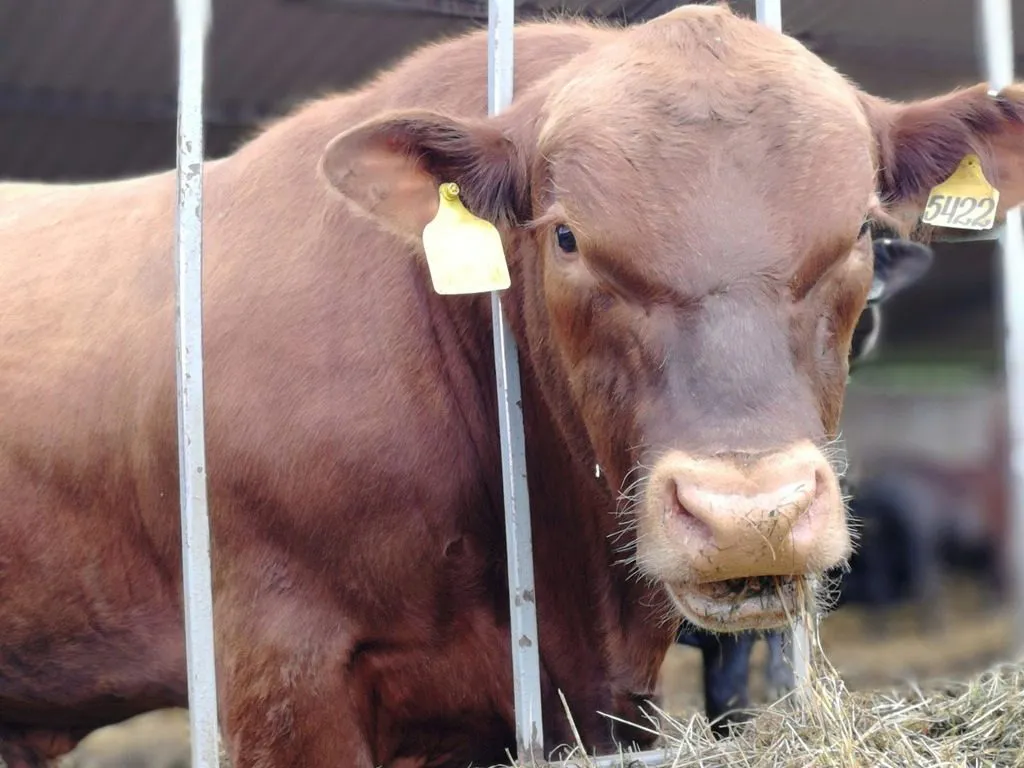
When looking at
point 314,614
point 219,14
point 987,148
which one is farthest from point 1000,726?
point 219,14

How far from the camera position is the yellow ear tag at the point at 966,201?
275 cm

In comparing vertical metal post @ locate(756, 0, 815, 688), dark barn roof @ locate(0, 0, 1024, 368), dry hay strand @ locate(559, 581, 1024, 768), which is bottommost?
dry hay strand @ locate(559, 581, 1024, 768)

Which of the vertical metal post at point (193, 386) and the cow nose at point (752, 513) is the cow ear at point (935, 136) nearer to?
the cow nose at point (752, 513)

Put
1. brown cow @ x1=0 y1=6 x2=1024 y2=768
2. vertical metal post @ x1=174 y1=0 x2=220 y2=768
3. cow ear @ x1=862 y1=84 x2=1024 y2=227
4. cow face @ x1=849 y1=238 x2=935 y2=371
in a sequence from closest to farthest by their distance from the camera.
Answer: brown cow @ x1=0 y1=6 x2=1024 y2=768 → vertical metal post @ x1=174 y1=0 x2=220 y2=768 → cow ear @ x1=862 y1=84 x2=1024 y2=227 → cow face @ x1=849 y1=238 x2=935 y2=371

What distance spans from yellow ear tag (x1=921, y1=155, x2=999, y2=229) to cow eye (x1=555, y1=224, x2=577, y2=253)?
0.95 meters

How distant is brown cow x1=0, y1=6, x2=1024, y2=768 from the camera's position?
216 cm

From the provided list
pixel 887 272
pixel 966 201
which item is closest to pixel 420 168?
pixel 966 201

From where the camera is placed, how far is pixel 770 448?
197cm

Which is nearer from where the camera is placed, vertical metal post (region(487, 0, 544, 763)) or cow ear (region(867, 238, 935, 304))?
vertical metal post (region(487, 0, 544, 763))

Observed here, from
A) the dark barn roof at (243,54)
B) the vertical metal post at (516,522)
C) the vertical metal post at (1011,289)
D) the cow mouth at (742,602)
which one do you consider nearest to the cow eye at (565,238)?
the vertical metal post at (516,522)

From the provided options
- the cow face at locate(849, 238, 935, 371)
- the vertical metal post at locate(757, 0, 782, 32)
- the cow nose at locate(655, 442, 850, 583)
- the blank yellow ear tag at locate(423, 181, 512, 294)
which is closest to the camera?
the cow nose at locate(655, 442, 850, 583)

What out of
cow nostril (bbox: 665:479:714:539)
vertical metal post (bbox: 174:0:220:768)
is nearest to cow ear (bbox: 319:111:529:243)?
vertical metal post (bbox: 174:0:220:768)

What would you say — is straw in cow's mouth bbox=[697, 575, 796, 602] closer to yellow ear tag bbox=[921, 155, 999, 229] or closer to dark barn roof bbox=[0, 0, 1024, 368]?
yellow ear tag bbox=[921, 155, 999, 229]

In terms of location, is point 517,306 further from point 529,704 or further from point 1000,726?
point 1000,726
